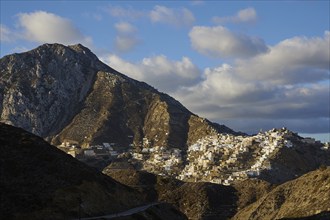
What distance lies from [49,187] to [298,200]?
6296cm

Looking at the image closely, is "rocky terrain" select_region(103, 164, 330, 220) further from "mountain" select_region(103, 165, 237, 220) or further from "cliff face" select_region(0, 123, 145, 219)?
"cliff face" select_region(0, 123, 145, 219)

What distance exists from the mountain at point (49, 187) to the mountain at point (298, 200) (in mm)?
26429

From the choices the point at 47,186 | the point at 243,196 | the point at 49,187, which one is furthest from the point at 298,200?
the point at 47,186

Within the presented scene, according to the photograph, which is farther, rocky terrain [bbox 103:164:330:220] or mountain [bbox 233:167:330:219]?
rocky terrain [bbox 103:164:330:220]

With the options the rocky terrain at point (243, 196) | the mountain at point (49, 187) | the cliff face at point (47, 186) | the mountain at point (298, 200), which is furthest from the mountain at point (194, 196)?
the cliff face at point (47, 186)

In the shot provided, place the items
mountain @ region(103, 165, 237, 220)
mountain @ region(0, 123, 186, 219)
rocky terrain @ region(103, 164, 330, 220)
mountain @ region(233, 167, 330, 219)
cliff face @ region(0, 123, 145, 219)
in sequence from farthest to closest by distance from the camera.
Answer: mountain @ region(103, 165, 237, 220), rocky terrain @ region(103, 164, 330, 220), mountain @ region(233, 167, 330, 219), mountain @ region(0, 123, 186, 219), cliff face @ region(0, 123, 145, 219)

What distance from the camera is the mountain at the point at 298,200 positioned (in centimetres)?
9844

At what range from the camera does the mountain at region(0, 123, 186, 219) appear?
6850 cm

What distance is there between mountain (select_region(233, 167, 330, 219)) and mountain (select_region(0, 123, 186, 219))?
2643cm

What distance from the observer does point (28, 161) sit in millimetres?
85125

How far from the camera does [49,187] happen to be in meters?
76.5

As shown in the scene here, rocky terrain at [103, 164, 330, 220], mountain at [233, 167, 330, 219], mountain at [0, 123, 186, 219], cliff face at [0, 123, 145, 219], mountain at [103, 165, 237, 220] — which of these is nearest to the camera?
cliff face at [0, 123, 145, 219]

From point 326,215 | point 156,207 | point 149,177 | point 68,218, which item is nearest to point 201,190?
point 149,177

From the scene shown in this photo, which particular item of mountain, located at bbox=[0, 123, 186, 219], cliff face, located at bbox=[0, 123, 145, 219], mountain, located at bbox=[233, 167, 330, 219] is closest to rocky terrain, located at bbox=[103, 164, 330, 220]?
mountain, located at bbox=[233, 167, 330, 219]
